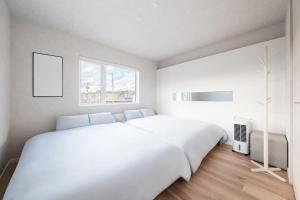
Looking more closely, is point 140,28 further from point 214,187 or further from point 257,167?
point 257,167

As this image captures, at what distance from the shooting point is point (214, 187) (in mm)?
1543

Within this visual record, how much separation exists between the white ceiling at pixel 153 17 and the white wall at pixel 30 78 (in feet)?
0.73

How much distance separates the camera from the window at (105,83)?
10.1 ft

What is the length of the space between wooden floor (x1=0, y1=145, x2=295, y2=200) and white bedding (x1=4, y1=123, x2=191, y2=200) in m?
0.19

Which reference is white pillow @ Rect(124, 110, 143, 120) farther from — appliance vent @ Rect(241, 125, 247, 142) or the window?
appliance vent @ Rect(241, 125, 247, 142)

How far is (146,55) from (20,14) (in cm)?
286

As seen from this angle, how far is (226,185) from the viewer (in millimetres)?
1575

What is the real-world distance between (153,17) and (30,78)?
99.5 inches

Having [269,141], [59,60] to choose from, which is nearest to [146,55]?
[59,60]

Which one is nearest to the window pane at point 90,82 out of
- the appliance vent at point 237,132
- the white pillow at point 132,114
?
the white pillow at point 132,114

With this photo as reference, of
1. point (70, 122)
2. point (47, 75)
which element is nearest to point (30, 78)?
point (47, 75)

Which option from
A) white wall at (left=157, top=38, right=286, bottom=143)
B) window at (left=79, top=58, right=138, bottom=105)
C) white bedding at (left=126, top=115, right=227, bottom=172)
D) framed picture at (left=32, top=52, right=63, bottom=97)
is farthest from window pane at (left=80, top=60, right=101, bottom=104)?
white wall at (left=157, top=38, right=286, bottom=143)

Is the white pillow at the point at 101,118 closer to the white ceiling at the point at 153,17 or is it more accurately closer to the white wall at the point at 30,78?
the white wall at the point at 30,78

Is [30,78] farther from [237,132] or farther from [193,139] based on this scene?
[237,132]
